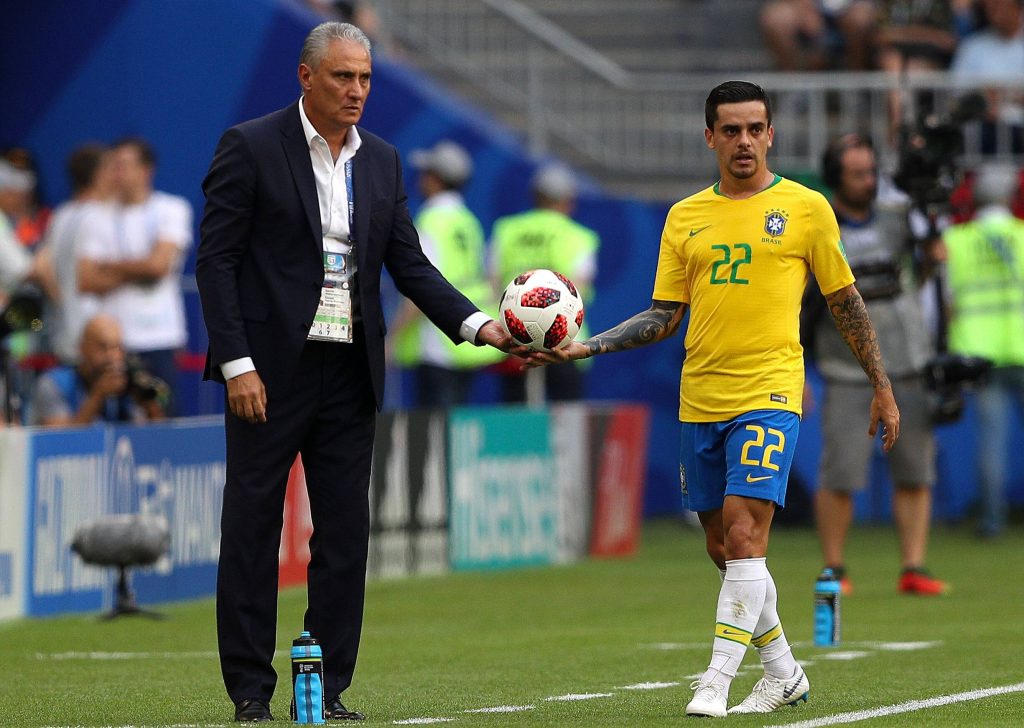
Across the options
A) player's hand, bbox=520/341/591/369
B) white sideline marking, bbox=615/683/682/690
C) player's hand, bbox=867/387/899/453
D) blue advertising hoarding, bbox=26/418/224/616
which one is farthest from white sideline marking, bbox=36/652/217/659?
player's hand, bbox=867/387/899/453

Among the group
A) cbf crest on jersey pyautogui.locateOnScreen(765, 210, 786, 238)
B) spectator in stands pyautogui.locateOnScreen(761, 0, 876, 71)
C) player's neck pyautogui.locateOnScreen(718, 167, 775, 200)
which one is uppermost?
spectator in stands pyautogui.locateOnScreen(761, 0, 876, 71)

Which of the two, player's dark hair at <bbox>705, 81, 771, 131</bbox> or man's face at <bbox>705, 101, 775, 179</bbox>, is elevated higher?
player's dark hair at <bbox>705, 81, 771, 131</bbox>

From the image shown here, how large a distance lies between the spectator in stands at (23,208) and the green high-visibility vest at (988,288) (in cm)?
700

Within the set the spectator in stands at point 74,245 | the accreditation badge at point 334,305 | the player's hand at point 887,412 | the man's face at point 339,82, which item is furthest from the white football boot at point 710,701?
the spectator in stands at point 74,245

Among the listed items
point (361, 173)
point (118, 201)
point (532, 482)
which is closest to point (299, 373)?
point (361, 173)

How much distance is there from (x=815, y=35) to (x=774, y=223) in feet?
46.8

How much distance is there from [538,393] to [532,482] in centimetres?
212

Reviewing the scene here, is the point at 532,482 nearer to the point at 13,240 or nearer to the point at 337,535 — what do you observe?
the point at 13,240

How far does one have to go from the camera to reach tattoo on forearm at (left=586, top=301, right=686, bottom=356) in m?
7.82

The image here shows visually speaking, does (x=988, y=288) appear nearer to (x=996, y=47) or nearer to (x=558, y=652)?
(x=996, y=47)

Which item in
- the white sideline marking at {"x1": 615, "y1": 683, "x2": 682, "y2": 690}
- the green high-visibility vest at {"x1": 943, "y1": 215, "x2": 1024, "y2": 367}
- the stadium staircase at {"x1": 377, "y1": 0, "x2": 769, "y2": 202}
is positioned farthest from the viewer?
the stadium staircase at {"x1": 377, "y1": 0, "x2": 769, "y2": 202}

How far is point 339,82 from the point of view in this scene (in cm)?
744

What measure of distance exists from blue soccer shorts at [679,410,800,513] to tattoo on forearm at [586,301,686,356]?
36cm

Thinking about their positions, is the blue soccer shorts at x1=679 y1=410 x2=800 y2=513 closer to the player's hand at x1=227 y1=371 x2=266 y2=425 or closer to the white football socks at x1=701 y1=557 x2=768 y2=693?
the white football socks at x1=701 y1=557 x2=768 y2=693
